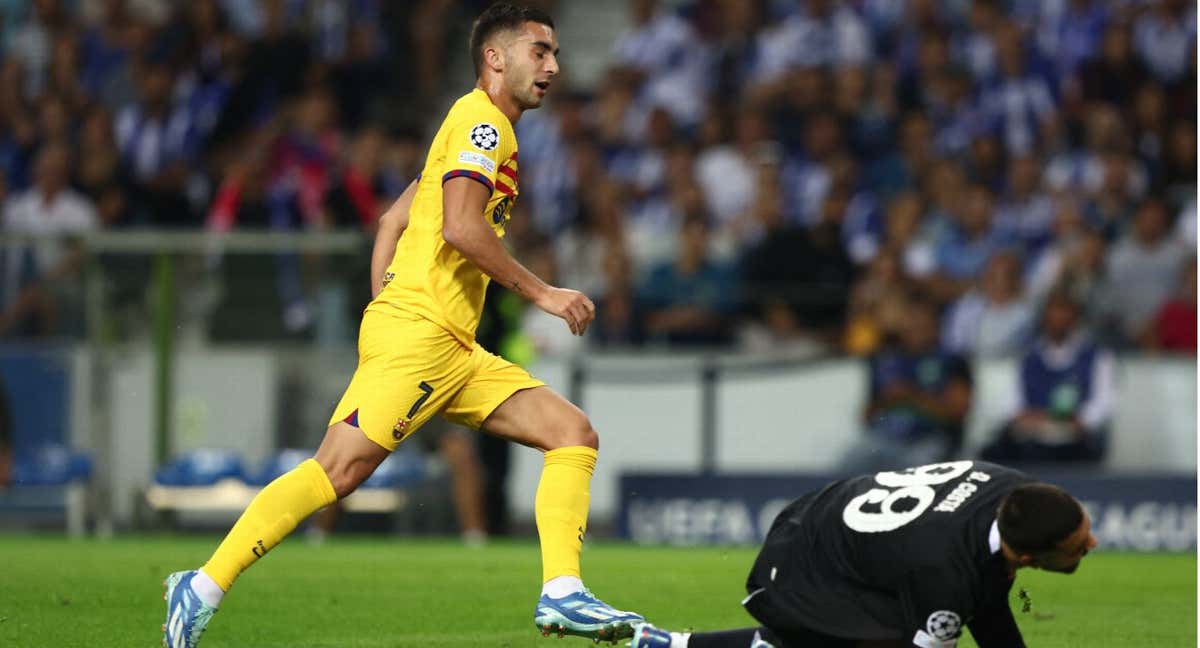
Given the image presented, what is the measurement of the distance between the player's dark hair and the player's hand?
93cm

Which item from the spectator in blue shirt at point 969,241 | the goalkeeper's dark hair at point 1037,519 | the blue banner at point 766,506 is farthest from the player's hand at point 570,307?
the spectator in blue shirt at point 969,241

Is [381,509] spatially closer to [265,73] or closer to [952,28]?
[265,73]

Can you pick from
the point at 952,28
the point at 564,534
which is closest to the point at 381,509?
the point at 952,28

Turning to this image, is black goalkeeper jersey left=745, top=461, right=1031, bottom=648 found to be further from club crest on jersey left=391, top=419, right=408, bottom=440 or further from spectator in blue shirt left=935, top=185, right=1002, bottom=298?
spectator in blue shirt left=935, top=185, right=1002, bottom=298

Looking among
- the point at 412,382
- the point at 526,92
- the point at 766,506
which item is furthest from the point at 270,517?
the point at 766,506

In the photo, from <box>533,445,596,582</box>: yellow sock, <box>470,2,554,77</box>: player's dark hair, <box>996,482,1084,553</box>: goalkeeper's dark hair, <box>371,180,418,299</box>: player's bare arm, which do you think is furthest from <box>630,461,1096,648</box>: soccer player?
<box>470,2,554,77</box>: player's dark hair

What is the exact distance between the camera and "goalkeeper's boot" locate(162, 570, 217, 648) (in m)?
6.47

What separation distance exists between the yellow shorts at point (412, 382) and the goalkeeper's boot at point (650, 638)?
1110mm

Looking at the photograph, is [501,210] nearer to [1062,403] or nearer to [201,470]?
[1062,403]

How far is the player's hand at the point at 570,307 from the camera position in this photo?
664cm

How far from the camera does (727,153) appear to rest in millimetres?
17672

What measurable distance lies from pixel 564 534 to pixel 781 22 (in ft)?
41.8

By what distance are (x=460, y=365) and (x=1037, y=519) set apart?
7.77 feet

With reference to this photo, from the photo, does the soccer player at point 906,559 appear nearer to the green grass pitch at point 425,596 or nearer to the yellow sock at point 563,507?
the yellow sock at point 563,507
